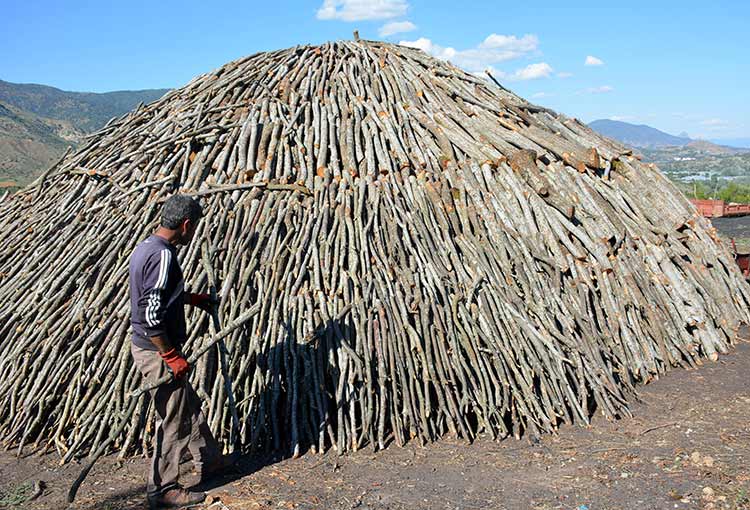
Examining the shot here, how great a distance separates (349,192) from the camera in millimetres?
6562

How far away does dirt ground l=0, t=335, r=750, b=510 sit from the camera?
469cm

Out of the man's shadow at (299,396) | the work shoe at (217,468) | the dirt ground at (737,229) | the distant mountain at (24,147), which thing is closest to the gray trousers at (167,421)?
the work shoe at (217,468)

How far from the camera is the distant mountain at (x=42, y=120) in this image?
1813 inches

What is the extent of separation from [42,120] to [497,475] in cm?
7478

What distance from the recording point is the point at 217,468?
4996 mm

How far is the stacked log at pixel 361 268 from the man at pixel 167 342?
36 cm

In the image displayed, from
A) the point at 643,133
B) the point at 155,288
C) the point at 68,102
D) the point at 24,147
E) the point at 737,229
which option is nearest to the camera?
the point at 155,288

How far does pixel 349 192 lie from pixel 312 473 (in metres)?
2.72

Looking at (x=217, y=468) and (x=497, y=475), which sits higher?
(x=217, y=468)

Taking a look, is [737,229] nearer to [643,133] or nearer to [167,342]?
[167,342]

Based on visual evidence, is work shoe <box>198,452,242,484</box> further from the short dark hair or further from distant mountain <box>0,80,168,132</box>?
distant mountain <box>0,80,168,132</box>

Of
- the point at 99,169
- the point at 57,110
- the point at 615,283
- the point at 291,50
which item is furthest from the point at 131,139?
the point at 57,110

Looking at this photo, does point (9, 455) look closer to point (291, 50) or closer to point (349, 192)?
point (349, 192)

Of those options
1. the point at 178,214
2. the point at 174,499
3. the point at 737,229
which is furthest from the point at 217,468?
the point at 737,229
